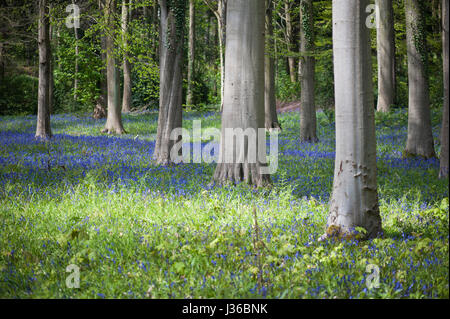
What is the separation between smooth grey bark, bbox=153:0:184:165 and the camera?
33.2 feet

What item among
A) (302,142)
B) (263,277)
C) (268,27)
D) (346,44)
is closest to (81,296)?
(263,277)

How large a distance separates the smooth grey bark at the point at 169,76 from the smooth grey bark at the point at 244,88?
9.21 ft

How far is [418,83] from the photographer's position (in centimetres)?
1073

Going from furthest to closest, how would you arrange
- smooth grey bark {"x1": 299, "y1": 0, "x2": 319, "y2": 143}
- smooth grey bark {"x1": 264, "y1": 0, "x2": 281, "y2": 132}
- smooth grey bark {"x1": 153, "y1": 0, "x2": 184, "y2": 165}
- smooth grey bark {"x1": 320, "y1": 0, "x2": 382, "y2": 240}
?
smooth grey bark {"x1": 264, "y1": 0, "x2": 281, "y2": 132}, smooth grey bark {"x1": 299, "y1": 0, "x2": 319, "y2": 143}, smooth grey bark {"x1": 153, "y1": 0, "x2": 184, "y2": 165}, smooth grey bark {"x1": 320, "y1": 0, "x2": 382, "y2": 240}

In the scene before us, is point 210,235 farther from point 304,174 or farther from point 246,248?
point 304,174

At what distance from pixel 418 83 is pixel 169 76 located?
19.8 feet

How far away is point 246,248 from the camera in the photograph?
4340 millimetres

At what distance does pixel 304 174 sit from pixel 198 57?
32.3 m

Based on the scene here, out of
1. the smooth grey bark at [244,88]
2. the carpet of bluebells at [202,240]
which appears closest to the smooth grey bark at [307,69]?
the carpet of bluebells at [202,240]

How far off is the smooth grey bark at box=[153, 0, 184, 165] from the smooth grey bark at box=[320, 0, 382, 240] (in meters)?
5.98

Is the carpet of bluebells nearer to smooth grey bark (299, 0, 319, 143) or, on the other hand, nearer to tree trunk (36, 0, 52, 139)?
tree trunk (36, 0, 52, 139)

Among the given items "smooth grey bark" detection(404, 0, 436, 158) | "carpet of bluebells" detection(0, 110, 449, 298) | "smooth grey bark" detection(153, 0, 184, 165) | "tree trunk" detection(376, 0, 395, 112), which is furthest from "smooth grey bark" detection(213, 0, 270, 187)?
"tree trunk" detection(376, 0, 395, 112)

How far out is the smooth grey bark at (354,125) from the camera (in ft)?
15.2

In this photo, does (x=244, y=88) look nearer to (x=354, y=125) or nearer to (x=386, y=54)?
(x=354, y=125)
